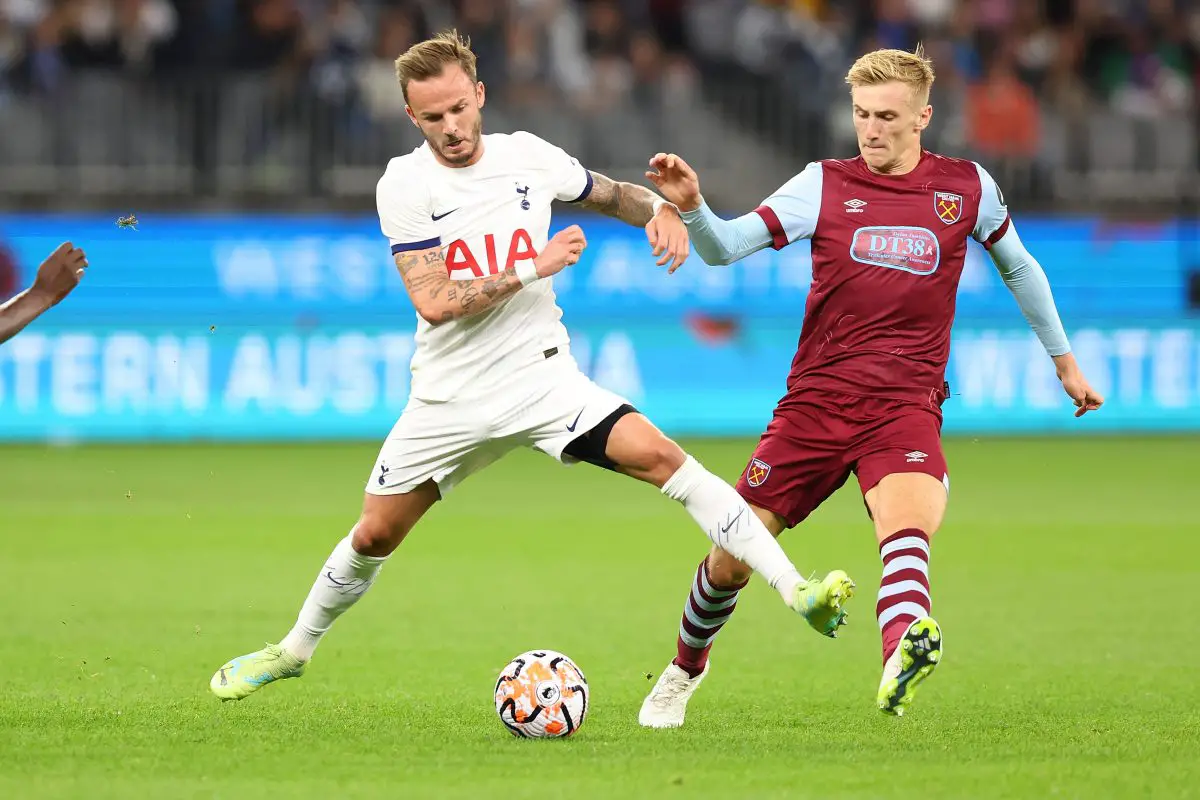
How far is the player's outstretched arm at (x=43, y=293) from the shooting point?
6.12 metres

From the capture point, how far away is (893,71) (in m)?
6.12

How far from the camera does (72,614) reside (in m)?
9.00

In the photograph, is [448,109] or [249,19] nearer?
[448,109]

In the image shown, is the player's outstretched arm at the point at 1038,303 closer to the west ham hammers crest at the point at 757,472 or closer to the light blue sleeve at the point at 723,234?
the light blue sleeve at the point at 723,234

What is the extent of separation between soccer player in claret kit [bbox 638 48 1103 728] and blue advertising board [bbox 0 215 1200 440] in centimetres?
1173

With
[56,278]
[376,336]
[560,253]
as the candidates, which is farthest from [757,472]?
[376,336]

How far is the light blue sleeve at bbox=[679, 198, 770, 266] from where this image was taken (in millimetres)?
6172

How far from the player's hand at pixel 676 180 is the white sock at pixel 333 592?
1642 millimetres

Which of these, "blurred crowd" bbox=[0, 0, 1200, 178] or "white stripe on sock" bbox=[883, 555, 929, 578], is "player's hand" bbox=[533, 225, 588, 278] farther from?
"blurred crowd" bbox=[0, 0, 1200, 178]

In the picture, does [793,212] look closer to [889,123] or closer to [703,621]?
[889,123]

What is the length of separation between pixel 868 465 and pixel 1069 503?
27.2 feet

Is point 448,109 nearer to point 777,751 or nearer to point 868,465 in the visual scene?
point 868,465

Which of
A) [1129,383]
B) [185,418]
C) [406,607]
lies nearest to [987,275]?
[1129,383]

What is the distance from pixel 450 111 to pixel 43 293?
148cm
